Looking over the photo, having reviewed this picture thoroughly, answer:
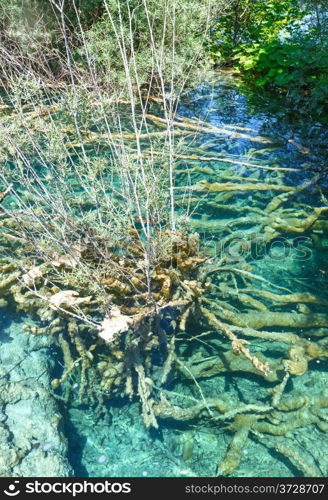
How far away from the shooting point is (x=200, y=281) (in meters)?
3.72

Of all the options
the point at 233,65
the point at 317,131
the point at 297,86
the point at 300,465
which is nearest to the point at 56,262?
the point at 300,465

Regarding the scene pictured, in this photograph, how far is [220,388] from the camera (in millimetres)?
3314

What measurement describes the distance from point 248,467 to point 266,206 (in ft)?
11.4

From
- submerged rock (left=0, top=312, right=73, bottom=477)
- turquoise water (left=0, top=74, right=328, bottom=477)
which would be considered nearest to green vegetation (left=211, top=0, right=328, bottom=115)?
turquoise water (left=0, top=74, right=328, bottom=477)

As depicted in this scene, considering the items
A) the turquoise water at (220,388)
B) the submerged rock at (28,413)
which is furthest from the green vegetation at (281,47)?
the submerged rock at (28,413)

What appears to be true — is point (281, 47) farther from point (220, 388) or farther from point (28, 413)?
point (28, 413)

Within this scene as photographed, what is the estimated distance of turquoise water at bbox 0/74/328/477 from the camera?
9.05 ft

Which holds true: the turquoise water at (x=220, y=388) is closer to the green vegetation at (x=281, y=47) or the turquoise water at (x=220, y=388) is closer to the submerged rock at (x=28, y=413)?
the submerged rock at (x=28, y=413)

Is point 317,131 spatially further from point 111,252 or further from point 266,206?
point 111,252

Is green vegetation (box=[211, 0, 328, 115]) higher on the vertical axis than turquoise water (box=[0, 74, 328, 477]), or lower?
higher

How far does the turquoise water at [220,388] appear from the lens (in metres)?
2.76

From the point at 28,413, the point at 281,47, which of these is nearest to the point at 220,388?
the point at 28,413

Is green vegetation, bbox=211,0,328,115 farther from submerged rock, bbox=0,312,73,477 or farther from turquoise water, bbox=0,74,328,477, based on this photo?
Answer: submerged rock, bbox=0,312,73,477

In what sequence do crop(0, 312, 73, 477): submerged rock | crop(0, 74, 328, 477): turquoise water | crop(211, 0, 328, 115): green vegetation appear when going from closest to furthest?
crop(0, 312, 73, 477): submerged rock, crop(0, 74, 328, 477): turquoise water, crop(211, 0, 328, 115): green vegetation
